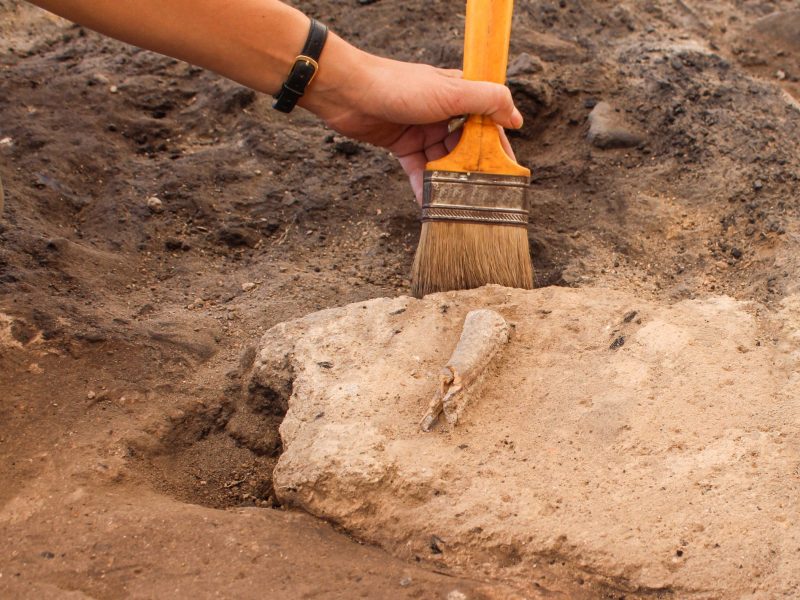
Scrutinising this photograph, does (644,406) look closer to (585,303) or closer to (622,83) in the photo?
(585,303)

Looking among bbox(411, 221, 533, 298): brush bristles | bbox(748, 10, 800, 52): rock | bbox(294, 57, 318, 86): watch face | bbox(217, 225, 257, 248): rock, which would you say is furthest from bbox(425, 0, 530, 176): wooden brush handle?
bbox(748, 10, 800, 52): rock

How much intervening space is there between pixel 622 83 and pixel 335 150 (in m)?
1.19

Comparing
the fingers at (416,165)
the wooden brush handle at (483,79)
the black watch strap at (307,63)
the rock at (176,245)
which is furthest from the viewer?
the rock at (176,245)

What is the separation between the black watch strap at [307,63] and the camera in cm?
221

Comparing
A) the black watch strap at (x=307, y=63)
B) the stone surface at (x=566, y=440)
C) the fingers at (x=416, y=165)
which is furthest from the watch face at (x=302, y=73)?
the stone surface at (x=566, y=440)

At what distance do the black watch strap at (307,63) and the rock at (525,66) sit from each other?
131 centimetres

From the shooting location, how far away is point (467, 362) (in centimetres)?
188

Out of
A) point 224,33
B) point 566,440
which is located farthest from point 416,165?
point 566,440

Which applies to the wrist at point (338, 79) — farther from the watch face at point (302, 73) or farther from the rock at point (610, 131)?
the rock at point (610, 131)

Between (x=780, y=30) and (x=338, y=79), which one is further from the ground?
(x=780, y=30)

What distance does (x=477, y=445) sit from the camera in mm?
1757

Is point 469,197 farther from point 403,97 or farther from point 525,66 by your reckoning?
point 525,66

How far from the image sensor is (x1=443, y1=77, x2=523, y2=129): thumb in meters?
2.27

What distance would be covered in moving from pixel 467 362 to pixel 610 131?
5.23 feet
